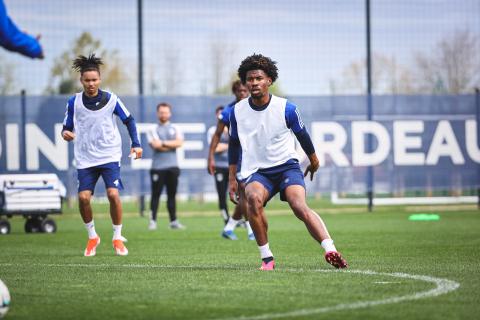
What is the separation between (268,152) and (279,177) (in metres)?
0.26

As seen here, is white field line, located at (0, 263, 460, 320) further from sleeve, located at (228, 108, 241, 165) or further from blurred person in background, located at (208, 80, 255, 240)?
blurred person in background, located at (208, 80, 255, 240)

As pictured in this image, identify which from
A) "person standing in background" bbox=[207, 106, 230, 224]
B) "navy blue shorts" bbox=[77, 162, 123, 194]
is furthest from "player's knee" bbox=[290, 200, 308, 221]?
"person standing in background" bbox=[207, 106, 230, 224]

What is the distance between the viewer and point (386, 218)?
21.3 meters

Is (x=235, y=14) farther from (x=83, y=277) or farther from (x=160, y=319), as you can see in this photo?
(x=160, y=319)

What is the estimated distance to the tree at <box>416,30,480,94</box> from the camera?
24.5 m

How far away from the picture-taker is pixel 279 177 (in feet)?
32.4

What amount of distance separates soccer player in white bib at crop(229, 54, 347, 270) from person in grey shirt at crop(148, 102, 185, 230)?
930cm

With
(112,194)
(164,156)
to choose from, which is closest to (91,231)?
(112,194)

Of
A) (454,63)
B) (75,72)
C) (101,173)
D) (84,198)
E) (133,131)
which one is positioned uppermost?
(454,63)

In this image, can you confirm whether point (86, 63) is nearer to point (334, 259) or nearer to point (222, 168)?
point (334, 259)

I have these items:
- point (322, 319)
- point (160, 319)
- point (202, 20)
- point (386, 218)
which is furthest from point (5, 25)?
point (202, 20)

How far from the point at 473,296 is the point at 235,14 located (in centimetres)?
1685

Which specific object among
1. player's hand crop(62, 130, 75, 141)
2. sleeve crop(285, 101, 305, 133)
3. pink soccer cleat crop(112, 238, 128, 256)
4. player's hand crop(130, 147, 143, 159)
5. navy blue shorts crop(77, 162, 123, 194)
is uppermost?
sleeve crop(285, 101, 305, 133)

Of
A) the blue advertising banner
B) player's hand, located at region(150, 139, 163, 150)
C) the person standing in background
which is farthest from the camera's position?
the blue advertising banner
